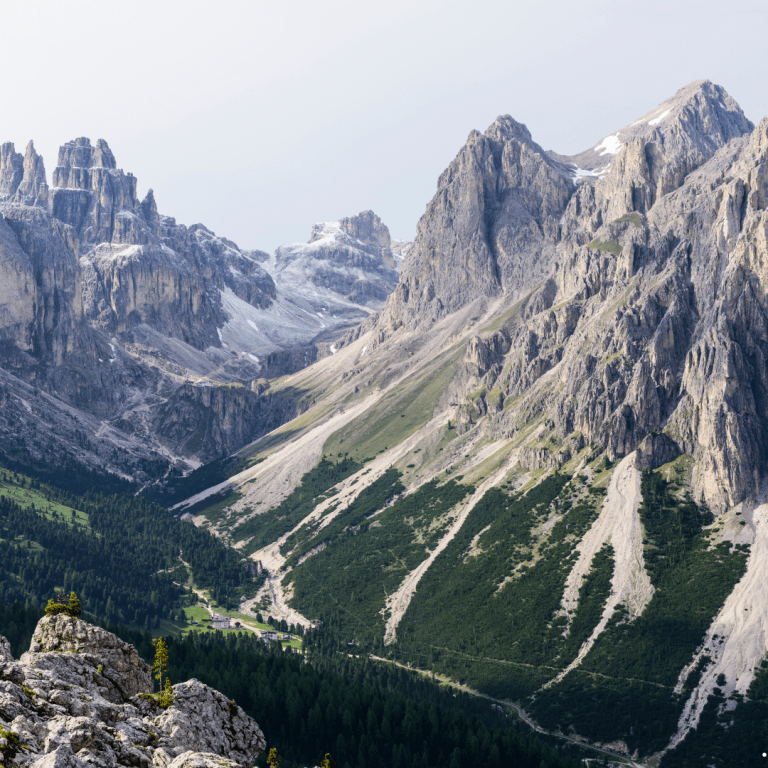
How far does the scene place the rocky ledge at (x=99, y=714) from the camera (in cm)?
4116

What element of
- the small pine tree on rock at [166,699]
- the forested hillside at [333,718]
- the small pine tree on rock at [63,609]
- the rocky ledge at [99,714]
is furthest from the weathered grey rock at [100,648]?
the forested hillside at [333,718]

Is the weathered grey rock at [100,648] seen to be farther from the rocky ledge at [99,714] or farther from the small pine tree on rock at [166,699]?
the small pine tree on rock at [166,699]

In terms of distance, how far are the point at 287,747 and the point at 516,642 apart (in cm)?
10105

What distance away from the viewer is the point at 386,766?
117125mm

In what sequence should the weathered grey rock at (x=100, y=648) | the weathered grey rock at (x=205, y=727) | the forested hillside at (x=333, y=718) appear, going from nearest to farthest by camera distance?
1. the weathered grey rock at (x=205, y=727)
2. the weathered grey rock at (x=100, y=648)
3. the forested hillside at (x=333, y=718)

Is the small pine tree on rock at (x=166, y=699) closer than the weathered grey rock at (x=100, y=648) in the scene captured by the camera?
Yes

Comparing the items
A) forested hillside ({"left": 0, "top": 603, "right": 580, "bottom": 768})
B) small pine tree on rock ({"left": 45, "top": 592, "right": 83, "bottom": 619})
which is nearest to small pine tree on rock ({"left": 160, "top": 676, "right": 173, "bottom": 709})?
small pine tree on rock ({"left": 45, "top": 592, "right": 83, "bottom": 619})

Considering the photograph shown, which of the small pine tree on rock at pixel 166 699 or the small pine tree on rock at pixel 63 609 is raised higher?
the small pine tree on rock at pixel 63 609

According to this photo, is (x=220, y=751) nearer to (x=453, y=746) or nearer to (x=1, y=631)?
(x=453, y=746)

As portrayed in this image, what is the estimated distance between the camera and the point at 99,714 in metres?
48.7

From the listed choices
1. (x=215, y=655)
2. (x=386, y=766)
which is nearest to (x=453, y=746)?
(x=386, y=766)

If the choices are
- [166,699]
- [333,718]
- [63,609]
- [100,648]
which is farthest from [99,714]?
[333,718]

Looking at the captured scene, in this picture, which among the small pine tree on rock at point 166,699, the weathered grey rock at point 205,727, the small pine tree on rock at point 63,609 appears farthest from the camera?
the small pine tree on rock at point 63,609

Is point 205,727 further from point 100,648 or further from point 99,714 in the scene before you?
point 100,648
